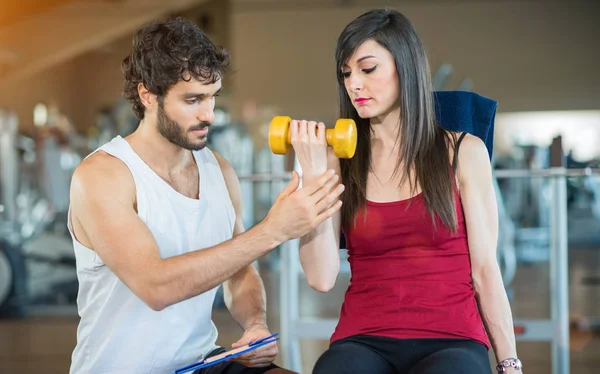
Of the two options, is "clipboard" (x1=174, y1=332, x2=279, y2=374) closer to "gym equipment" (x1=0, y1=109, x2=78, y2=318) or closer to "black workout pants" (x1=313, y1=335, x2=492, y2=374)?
"black workout pants" (x1=313, y1=335, x2=492, y2=374)

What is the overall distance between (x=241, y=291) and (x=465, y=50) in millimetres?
9772

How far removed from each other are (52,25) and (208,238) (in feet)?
33.3

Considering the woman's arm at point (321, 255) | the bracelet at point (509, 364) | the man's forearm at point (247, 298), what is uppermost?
the woman's arm at point (321, 255)

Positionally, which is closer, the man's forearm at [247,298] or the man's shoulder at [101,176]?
the man's shoulder at [101,176]

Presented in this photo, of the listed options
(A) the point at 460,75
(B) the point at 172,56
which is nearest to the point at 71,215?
(B) the point at 172,56

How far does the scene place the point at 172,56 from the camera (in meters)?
1.61

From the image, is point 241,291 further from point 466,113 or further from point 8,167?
point 8,167

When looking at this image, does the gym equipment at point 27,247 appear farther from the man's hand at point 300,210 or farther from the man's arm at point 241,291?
the man's hand at point 300,210

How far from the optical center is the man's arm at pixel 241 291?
1769mm

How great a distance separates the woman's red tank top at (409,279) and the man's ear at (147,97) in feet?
1.84

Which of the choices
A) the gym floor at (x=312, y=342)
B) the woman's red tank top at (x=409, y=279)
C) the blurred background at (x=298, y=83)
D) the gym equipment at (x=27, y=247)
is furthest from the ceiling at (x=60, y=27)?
the woman's red tank top at (x=409, y=279)

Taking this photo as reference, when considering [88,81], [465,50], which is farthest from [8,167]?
[88,81]

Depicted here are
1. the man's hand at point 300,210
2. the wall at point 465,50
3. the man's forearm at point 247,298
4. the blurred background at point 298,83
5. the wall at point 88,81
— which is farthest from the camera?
the wall at point 88,81

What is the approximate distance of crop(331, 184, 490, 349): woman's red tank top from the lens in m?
1.58
